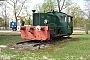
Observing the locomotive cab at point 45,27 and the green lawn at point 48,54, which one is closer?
the green lawn at point 48,54

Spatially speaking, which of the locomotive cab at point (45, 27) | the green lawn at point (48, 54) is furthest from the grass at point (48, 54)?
the locomotive cab at point (45, 27)

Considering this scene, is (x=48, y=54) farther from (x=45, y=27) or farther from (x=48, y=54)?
(x=45, y=27)

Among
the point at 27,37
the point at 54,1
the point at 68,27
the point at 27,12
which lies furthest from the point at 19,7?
the point at 27,37

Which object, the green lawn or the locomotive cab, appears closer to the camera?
the green lawn

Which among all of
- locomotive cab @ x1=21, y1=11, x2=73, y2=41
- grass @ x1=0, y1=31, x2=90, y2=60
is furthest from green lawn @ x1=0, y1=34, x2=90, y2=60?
locomotive cab @ x1=21, y1=11, x2=73, y2=41

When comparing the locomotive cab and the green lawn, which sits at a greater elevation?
the locomotive cab

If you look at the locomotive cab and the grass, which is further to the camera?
the locomotive cab

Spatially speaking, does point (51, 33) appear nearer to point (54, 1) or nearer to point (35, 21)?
point (35, 21)

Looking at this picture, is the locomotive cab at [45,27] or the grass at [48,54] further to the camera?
the locomotive cab at [45,27]

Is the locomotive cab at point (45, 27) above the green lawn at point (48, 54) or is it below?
above

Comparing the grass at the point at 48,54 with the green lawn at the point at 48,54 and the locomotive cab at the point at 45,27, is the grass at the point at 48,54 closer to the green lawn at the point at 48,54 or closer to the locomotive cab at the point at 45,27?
the green lawn at the point at 48,54

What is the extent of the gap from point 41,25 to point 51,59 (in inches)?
313

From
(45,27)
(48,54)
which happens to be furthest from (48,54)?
(45,27)

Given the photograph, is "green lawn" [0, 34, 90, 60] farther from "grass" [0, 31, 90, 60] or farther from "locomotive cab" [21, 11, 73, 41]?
"locomotive cab" [21, 11, 73, 41]
